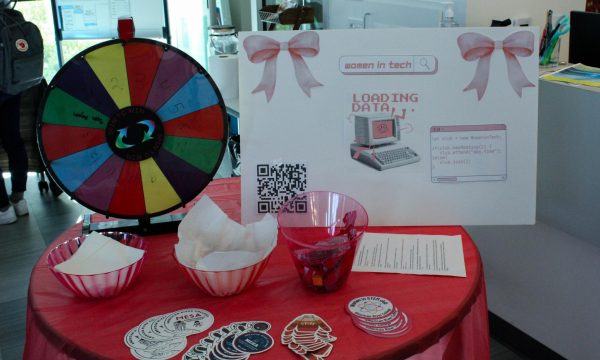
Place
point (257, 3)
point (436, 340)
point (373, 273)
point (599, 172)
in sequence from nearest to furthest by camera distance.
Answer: point (436, 340) → point (373, 273) → point (599, 172) → point (257, 3)

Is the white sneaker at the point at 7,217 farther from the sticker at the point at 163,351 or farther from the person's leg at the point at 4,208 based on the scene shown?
the sticker at the point at 163,351

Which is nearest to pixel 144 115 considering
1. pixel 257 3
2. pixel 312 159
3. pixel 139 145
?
pixel 139 145

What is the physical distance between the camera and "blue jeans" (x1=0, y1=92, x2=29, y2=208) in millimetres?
3398

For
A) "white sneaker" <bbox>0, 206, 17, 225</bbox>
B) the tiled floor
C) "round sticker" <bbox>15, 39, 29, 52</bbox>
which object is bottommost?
the tiled floor

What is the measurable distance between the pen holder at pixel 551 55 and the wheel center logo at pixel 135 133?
1.41 meters

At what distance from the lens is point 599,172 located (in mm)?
1748

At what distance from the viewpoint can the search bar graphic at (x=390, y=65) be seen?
4.66ft

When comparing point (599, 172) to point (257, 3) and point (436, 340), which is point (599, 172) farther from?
point (257, 3)

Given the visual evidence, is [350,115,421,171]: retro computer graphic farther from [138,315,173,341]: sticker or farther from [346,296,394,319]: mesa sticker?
[138,315,173,341]: sticker

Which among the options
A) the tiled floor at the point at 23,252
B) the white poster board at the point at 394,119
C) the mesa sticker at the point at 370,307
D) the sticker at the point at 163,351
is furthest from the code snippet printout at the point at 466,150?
the tiled floor at the point at 23,252

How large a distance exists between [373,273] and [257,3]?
10.2 feet

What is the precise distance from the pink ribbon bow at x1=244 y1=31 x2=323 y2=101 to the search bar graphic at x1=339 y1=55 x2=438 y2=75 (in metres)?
0.08

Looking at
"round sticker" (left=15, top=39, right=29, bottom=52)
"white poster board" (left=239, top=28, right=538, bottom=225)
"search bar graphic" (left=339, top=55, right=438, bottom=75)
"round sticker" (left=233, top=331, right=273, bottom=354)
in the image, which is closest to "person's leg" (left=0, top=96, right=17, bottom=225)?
"round sticker" (left=15, top=39, right=29, bottom=52)

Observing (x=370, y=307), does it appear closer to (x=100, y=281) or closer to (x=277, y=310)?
(x=277, y=310)
